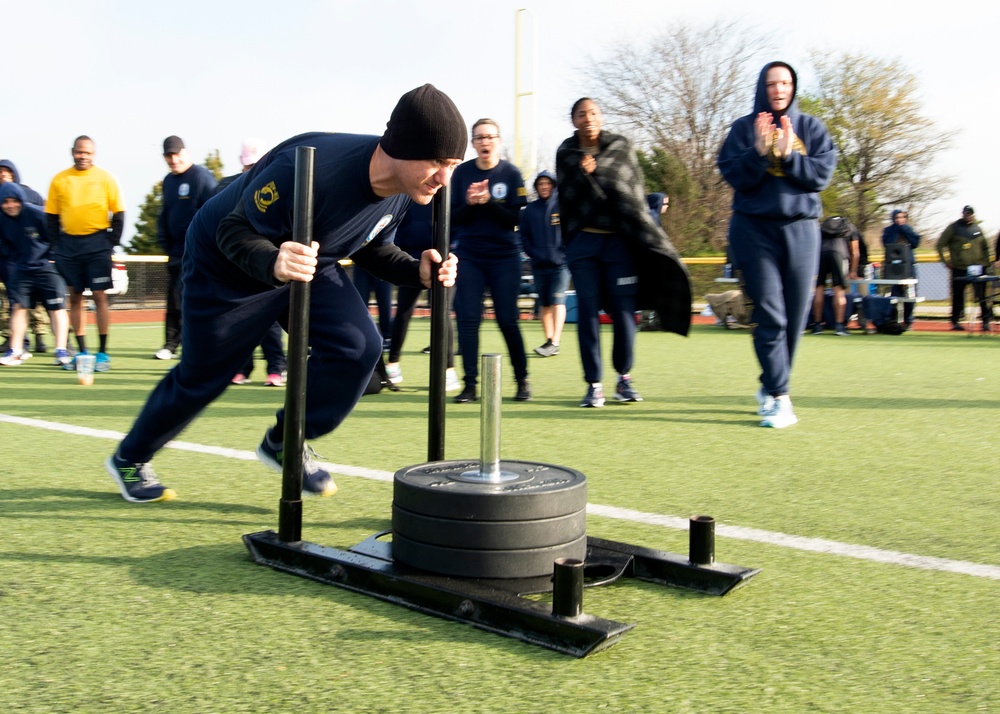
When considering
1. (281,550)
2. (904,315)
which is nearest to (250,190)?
(281,550)

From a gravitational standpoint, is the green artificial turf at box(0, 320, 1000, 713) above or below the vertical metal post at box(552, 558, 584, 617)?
below

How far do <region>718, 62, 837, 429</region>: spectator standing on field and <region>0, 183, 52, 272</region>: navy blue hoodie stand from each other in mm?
7438

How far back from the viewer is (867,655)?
7.80ft

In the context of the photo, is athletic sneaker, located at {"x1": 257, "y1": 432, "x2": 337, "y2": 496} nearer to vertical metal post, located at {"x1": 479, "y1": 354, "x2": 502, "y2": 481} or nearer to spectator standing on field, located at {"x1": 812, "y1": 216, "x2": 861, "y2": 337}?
vertical metal post, located at {"x1": 479, "y1": 354, "x2": 502, "y2": 481}

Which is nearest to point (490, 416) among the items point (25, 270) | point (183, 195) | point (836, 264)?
point (183, 195)

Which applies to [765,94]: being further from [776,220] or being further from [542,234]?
[542,234]

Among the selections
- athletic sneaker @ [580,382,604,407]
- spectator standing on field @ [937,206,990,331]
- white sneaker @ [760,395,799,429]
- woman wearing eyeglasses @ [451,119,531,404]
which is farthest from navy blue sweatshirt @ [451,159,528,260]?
spectator standing on field @ [937,206,990,331]

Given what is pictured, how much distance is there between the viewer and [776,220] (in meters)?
6.16

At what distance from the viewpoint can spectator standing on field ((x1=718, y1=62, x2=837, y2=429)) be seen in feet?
20.0

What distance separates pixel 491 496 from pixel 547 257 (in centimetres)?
1001

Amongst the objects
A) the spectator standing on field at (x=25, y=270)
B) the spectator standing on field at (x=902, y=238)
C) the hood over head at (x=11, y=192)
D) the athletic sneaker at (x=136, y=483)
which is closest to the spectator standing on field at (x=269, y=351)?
the spectator standing on field at (x=25, y=270)

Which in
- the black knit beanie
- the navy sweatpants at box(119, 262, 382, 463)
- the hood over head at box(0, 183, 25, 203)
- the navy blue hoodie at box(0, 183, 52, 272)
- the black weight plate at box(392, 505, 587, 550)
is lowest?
the black weight plate at box(392, 505, 587, 550)

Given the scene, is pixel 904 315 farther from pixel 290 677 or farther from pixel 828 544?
pixel 290 677

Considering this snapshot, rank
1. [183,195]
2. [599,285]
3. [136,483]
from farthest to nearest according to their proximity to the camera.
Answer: [183,195] < [599,285] < [136,483]
